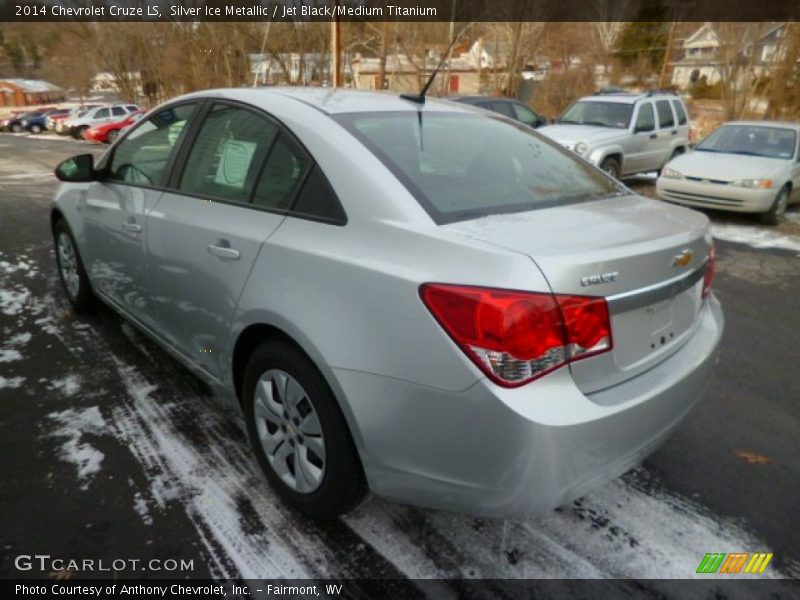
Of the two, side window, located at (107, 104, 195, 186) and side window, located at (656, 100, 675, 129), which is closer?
side window, located at (107, 104, 195, 186)

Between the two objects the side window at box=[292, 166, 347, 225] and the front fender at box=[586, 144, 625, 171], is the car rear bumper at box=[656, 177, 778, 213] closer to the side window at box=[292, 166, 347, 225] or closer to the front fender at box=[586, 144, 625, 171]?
the front fender at box=[586, 144, 625, 171]

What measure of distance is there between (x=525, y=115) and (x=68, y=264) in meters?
10.2

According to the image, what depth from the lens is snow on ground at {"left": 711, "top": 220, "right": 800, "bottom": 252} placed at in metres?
7.21

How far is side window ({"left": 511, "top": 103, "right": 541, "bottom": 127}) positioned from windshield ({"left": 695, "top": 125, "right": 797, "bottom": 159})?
3.72 m

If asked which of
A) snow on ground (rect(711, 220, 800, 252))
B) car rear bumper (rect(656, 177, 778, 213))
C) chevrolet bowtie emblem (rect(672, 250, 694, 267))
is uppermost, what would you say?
chevrolet bowtie emblem (rect(672, 250, 694, 267))

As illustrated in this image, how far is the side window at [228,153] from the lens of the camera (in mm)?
2514

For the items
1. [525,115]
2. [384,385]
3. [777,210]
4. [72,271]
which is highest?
[525,115]

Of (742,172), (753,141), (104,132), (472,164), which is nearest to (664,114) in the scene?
(753,141)

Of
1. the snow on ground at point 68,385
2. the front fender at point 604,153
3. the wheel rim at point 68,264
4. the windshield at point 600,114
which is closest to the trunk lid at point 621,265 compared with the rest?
the snow on ground at point 68,385

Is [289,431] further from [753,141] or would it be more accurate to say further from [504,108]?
[504,108]

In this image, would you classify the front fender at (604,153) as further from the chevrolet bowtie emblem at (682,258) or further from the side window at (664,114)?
the chevrolet bowtie emblem at (682,258)

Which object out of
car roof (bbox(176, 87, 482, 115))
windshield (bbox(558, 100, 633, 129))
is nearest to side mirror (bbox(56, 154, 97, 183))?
car roof (bbox(176, 87, 482, 115))

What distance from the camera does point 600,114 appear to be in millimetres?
11086

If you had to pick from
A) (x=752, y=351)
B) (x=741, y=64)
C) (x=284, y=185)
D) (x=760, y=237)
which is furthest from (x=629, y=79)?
(x=284, y=185)
